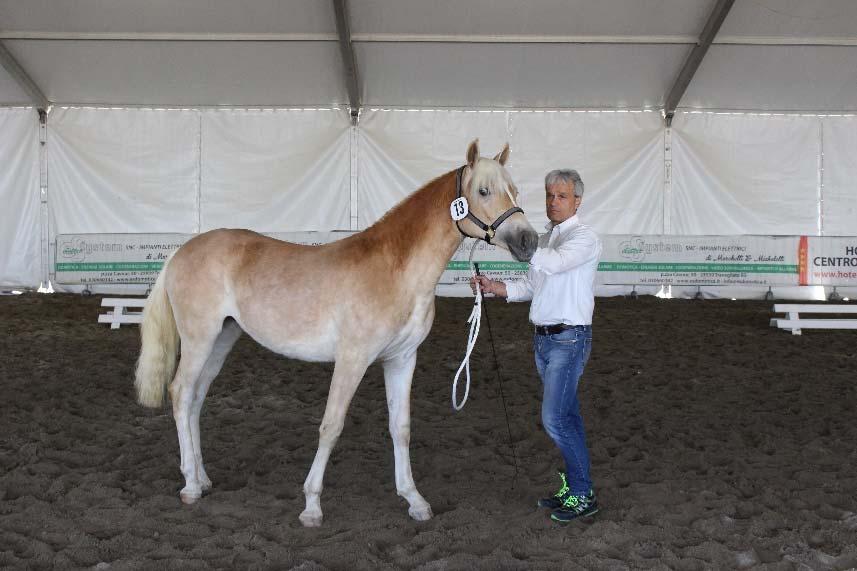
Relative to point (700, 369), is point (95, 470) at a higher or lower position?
lower

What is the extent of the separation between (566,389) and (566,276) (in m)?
0.56

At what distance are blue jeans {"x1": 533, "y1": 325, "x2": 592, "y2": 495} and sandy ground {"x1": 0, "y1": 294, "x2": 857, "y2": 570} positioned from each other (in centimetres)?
31

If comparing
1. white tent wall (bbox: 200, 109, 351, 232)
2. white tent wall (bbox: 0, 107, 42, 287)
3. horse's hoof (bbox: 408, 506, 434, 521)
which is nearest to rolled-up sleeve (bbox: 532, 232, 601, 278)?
horse's hoof (bbox: 408, 506, 434, 521)

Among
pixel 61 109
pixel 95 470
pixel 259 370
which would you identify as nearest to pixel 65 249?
pixel 61 109

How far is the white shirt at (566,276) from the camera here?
3506 millimetres

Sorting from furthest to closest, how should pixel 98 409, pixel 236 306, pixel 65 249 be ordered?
pixel 65 249
pixel 98 409
pixel 236 306

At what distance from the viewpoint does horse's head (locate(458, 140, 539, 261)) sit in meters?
3.44

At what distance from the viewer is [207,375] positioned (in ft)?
14.4

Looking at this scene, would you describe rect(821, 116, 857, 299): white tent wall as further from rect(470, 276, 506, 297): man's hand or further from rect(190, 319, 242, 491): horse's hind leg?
rect(190, 319, 242, 491): horse's hind leg

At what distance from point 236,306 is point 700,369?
528 centimetres

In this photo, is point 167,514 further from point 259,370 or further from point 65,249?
point 65,249

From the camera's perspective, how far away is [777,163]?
16016 mm

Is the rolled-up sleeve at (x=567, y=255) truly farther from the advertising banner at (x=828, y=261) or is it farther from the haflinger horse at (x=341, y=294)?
the advertising banner at (x=828, y=261)

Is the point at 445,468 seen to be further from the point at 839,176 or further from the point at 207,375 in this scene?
the point at 839,176
